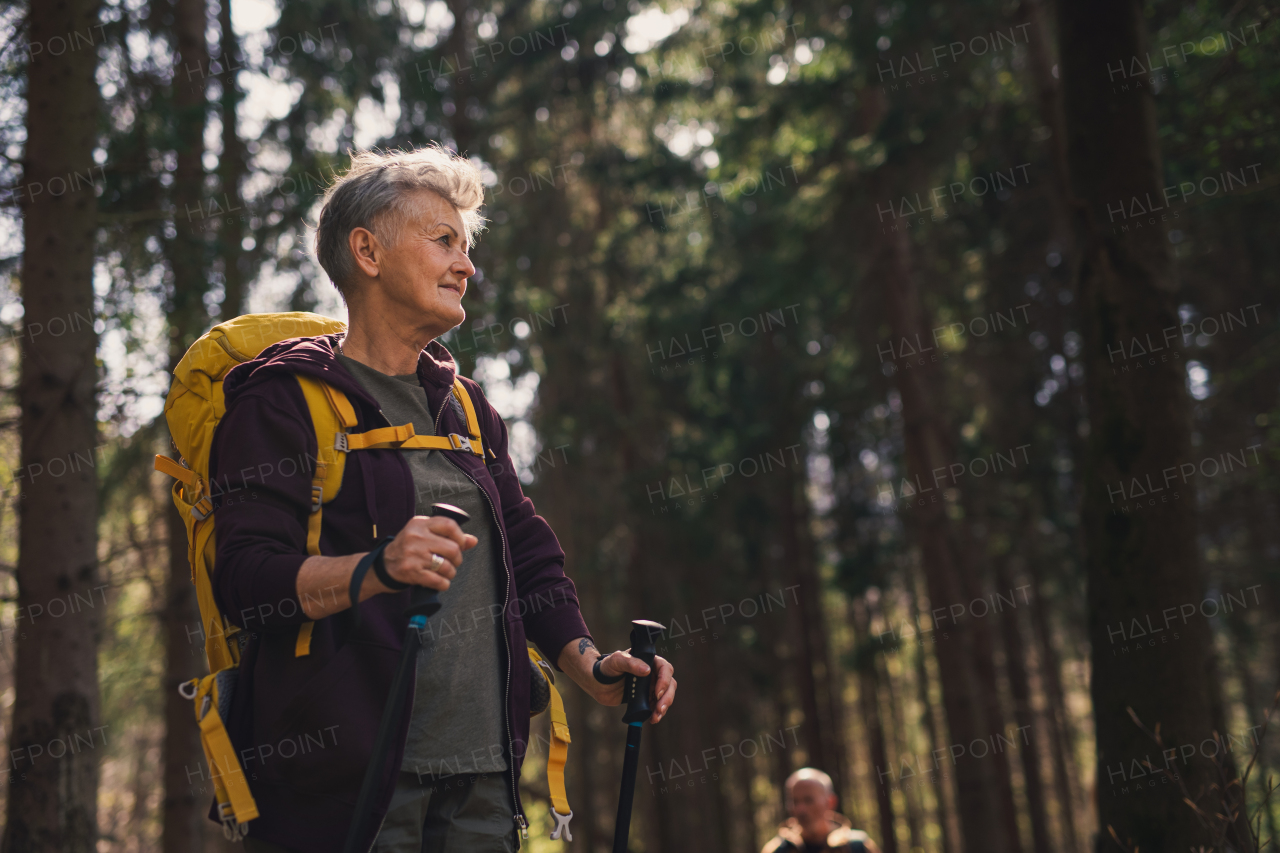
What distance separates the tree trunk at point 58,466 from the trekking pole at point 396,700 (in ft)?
12.8

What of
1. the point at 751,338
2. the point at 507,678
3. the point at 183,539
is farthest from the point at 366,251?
the point at 751,338

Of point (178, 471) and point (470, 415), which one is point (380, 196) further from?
point (178, 471)

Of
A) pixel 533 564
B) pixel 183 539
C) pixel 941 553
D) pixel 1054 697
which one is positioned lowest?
pixel 533 564

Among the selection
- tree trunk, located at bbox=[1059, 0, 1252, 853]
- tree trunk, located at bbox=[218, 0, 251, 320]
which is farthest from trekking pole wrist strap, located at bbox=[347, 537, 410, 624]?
tree trunk, located at bbox=[218, 0, 251, 320]

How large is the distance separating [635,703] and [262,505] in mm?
967

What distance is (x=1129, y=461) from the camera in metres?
4.30

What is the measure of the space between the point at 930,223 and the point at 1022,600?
988 centimetres

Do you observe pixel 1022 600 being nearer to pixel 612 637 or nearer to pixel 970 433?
pixel 970 433

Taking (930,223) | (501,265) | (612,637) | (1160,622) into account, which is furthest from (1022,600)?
(1160,622)

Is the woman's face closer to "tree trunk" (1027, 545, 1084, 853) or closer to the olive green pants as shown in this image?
the olive green pants

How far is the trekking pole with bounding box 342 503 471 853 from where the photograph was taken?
1.70m

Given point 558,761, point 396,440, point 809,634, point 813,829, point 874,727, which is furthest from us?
point 874,727

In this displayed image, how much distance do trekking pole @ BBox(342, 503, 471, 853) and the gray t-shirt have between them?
0.16 m

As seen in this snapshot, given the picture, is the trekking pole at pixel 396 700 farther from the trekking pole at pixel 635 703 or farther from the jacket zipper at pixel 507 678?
the trekking pole at pixel 635 703
